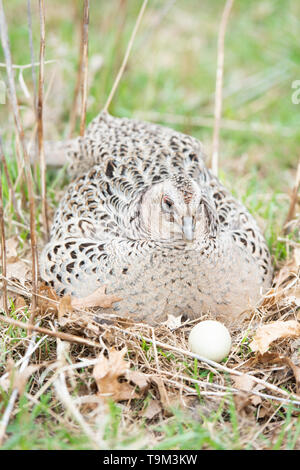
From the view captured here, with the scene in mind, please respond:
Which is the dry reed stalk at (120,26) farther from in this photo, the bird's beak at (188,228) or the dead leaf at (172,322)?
the dead leaf at (172,322)

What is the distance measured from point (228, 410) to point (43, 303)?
1.15 m

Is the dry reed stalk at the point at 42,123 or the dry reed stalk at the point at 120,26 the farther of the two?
the dry reed stalk at the point at 120,26

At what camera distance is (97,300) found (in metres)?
3.20

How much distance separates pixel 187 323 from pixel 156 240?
1.77 feet

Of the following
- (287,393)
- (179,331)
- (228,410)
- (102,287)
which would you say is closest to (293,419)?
(287,393)

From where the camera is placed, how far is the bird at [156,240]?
3.16 m

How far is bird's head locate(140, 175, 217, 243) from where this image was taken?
2971 millimetres

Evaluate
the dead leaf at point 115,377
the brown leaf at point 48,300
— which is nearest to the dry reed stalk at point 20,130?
the brown leaf at point 48,300

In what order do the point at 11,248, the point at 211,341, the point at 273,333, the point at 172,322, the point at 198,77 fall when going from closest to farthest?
the point at 211,341 < the point at 273,333 < the point at 172,322 < the point at 11,248 < the point at 198,77

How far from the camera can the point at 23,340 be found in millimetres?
3115

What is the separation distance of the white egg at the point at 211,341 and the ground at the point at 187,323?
0.08 metres

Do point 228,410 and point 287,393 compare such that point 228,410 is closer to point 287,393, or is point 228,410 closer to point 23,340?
point 287,393

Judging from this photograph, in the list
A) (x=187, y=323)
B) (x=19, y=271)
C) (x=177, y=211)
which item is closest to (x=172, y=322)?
(x=187, y=323)

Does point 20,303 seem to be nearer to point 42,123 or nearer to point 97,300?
point 97,300
